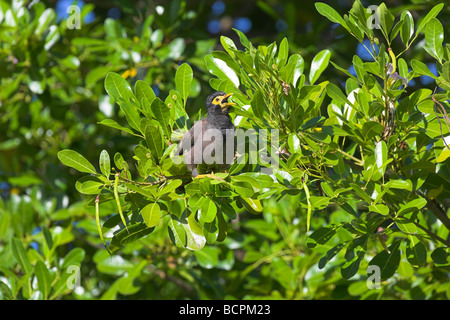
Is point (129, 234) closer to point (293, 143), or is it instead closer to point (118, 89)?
point (118, 89)

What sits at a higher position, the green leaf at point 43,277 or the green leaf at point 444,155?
the green leaf at point 444,155

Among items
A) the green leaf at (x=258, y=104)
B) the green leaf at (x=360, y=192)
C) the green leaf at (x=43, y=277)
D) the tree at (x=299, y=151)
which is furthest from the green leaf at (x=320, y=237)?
the green leaf at (x=43, y=277)

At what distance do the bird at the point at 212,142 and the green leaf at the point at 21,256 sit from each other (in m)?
1.53

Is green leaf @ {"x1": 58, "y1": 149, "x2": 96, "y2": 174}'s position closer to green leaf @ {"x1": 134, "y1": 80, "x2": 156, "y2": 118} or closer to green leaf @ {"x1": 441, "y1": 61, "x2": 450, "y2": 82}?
green leaf @ {"x1": 134, "y1": 80, "x2": 156, "y2": 118}

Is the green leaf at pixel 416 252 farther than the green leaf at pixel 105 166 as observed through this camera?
Yes

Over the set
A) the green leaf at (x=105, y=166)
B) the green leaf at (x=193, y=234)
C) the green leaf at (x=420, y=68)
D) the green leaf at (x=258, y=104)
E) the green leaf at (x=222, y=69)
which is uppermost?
the green leaf at (x=222, y=69)

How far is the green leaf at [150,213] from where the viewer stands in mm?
1982

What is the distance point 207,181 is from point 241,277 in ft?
6.56

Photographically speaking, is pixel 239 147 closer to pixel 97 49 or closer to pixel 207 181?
pixel 207 181

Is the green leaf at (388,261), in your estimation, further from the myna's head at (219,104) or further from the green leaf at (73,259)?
the green leaf at (73,259)

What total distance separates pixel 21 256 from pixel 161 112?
164cm

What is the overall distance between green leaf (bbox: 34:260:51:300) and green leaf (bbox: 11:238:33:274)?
0.79ft

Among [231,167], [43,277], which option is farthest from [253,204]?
[43,277]

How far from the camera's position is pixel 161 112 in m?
2.16
